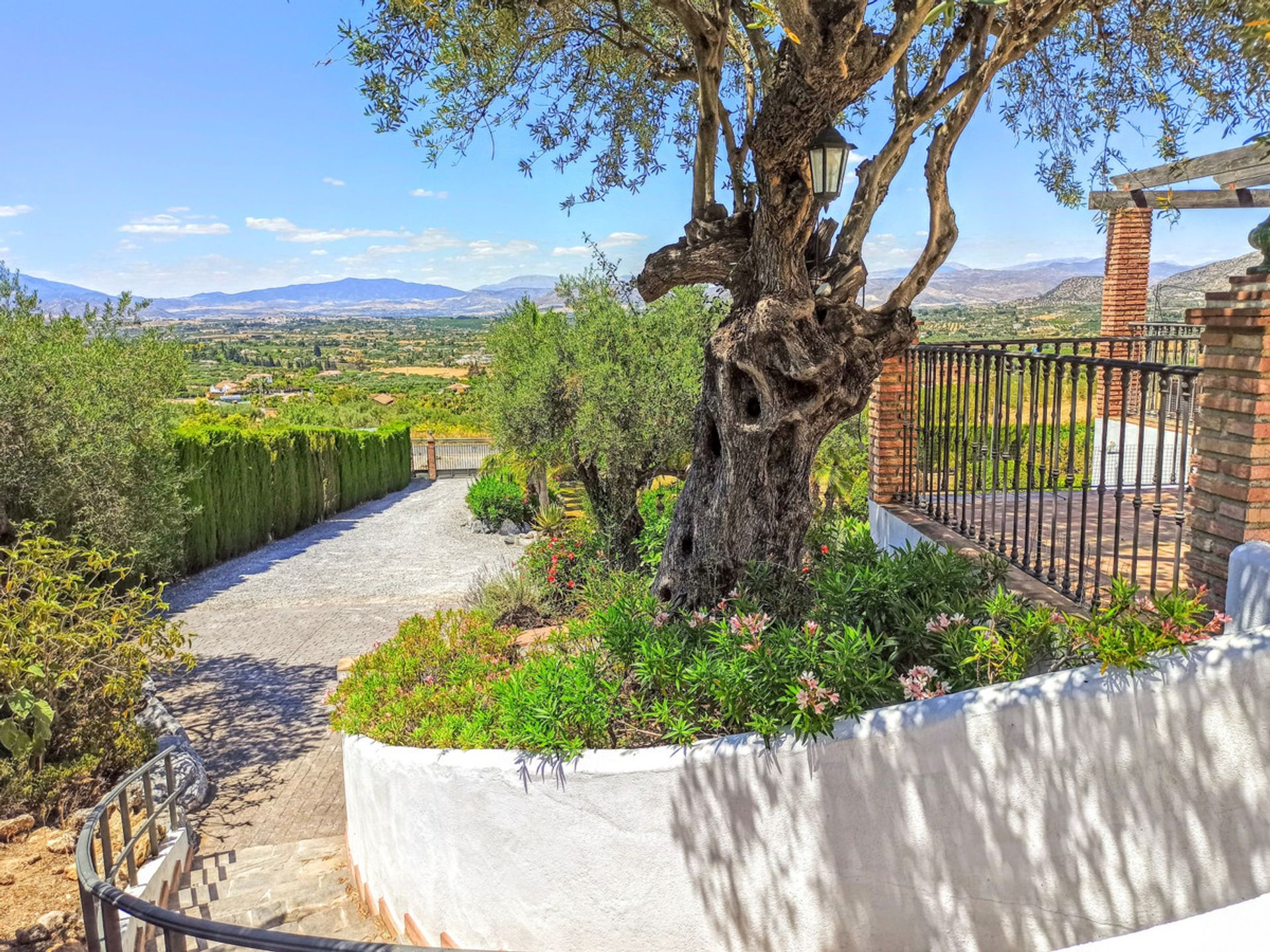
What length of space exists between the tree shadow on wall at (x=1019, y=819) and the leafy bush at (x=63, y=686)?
494 centimetres

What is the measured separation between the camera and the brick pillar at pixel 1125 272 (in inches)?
536

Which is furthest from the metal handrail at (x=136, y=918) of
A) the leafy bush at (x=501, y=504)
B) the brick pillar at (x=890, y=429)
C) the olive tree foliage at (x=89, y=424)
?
the leafy bush at (x=501, y=504)

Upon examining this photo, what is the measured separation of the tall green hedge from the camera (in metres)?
14.6

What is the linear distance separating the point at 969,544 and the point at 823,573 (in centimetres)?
183

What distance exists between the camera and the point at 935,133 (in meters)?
5.03

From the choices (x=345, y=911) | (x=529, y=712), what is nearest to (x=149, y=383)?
(x=345, y=911)

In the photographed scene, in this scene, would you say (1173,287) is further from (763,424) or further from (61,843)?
(61,843)

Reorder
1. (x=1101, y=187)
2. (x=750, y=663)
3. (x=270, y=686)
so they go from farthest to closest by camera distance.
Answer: (x=270, y=686)
(x=1101, y=187)
(x=750, y=663)

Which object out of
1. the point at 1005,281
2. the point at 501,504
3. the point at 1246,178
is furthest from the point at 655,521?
the point at 1005,281

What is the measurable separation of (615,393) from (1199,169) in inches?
256

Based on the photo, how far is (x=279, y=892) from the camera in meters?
4.89

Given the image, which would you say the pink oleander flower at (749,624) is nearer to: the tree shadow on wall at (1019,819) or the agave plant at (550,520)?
the tree shadow on wall at (1019,819)

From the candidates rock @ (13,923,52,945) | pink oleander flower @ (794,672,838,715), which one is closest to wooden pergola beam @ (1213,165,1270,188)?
pink oleander flower @ (794,672,838,715)

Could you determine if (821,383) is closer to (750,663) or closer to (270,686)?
(750,663)
